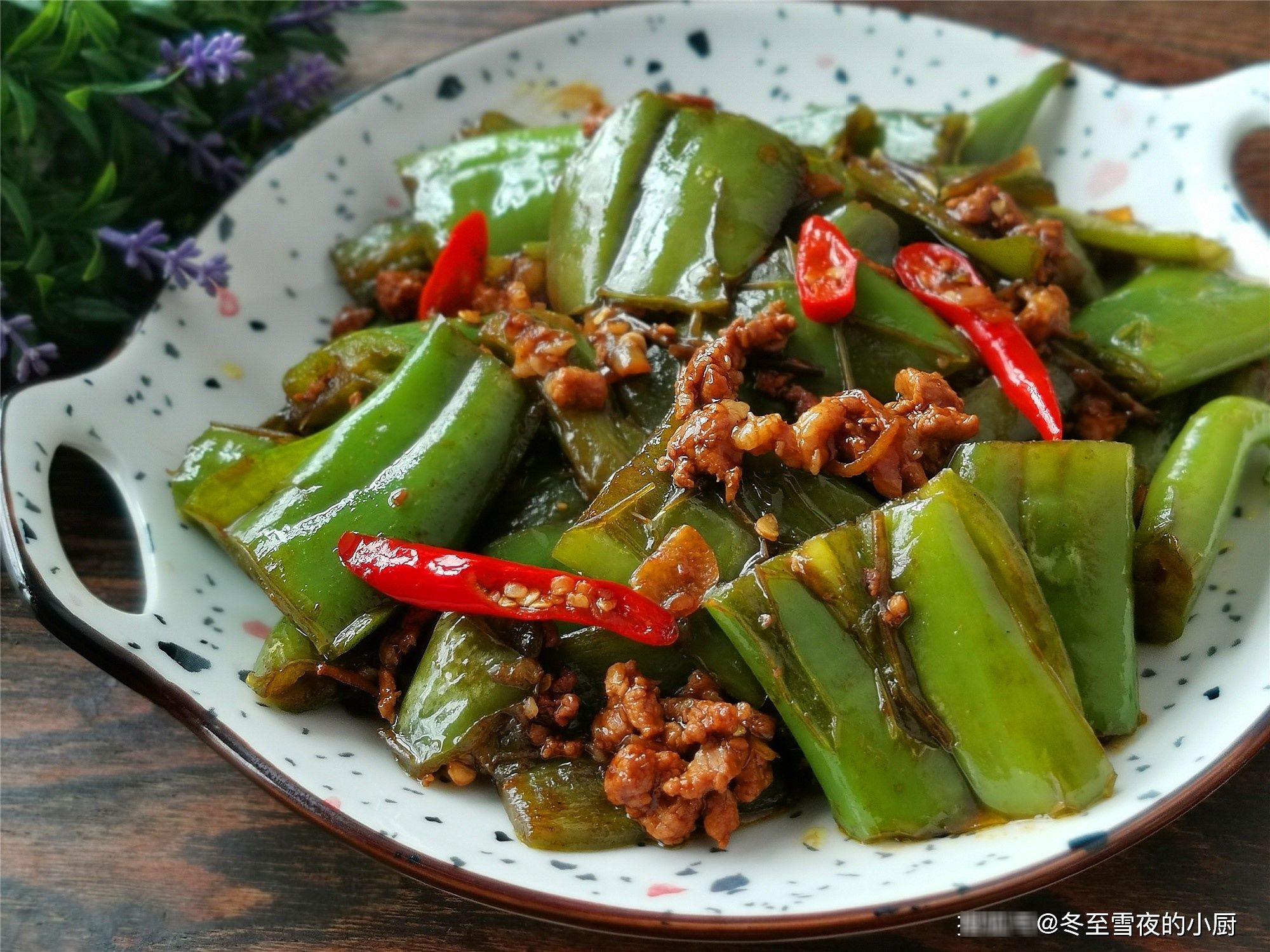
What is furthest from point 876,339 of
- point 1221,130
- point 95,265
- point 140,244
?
point 95,265

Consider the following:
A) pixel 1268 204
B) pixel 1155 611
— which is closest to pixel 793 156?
pixel 1155 611

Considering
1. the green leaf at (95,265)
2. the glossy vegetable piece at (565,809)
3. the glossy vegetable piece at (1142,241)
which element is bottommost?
the glossy vegetable piece at (565,809)

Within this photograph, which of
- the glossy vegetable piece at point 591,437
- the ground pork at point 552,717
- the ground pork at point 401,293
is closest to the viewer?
the ground pork at point 552,717

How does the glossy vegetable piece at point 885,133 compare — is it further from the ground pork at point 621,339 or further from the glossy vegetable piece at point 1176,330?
the ground pork at point 621,339

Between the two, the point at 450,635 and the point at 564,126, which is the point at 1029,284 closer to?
the point at 564,126

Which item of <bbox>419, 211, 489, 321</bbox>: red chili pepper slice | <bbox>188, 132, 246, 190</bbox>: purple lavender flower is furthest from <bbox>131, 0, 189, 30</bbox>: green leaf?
<bbox>419, 211, 489, 321</bbox>: red chili pepper slice

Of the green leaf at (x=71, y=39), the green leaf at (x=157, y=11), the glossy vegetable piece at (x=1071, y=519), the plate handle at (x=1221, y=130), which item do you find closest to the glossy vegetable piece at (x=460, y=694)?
the glossy vegetable piece at (x=1071, y=519)
